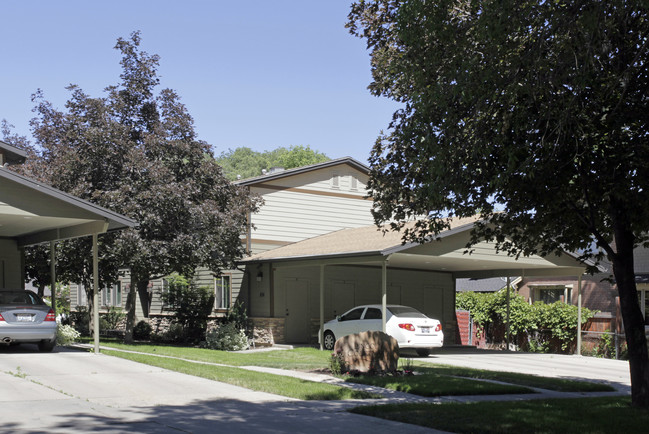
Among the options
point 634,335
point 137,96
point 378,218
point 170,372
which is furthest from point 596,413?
point 137,96

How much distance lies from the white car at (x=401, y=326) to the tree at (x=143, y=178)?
4307 mm

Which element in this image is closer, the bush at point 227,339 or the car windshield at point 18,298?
the car windshield at point 18,298

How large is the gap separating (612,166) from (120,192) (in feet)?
→ 48.2

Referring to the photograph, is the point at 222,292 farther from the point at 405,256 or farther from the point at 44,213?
the point at 44,213

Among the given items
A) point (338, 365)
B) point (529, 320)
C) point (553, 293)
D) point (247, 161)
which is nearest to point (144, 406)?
point (338, 365)

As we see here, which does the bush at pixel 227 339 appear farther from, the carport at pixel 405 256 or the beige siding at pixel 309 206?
the beige siding at pixel 309 206

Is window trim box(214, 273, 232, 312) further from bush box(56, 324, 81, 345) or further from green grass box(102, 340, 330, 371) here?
bush box(56, 324, 81, 345)

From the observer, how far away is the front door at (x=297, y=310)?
25953 mm

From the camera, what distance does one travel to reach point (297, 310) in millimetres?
26219

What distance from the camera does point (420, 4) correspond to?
33.3ft

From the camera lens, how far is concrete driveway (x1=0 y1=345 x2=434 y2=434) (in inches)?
360

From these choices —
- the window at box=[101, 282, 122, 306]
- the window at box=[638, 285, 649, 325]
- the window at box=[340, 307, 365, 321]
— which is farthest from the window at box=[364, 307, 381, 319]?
the window at box=[101, 282, 122, 306]

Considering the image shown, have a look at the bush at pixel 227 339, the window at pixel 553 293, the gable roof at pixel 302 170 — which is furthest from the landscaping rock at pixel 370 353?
the window at pixel 553 293

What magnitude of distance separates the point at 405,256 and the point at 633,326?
1042 cm
